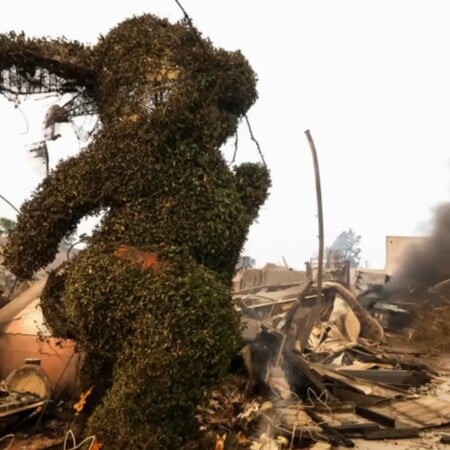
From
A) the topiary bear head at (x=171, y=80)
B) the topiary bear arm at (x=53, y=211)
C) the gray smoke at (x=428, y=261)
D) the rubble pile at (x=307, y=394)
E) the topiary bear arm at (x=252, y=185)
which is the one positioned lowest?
the rubble pile at (x=307, y=394)

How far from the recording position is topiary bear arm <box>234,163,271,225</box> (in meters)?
5.41

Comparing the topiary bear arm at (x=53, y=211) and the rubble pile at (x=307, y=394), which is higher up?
the topiary bear arm at (x=53, y=211)

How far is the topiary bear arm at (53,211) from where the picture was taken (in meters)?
4.84

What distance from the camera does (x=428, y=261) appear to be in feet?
84.4

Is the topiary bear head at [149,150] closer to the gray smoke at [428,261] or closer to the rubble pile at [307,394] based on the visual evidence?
the rubble pile at [307,394]

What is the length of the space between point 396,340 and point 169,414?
1439 cm

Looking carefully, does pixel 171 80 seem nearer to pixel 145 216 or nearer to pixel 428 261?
pixel 145 216

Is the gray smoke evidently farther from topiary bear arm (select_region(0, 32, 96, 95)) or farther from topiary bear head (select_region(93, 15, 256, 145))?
topiary bear arm (select_region(0, 32, 96, 95))

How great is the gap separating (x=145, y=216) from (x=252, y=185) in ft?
3.83

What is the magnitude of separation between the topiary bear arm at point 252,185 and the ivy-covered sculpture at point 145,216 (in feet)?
0.04

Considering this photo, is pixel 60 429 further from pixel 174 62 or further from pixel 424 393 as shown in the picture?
pixel 424 393

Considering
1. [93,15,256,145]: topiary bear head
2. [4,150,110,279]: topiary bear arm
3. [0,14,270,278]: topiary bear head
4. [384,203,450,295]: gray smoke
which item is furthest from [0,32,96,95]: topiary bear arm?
[384,203,450,295]: gray smoke

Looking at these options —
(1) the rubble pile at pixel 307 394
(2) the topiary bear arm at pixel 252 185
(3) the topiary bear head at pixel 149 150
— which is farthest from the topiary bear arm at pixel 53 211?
(1) the rubble pile at pixel 307 394

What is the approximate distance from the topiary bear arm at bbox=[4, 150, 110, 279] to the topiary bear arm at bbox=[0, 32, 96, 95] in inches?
37.3
